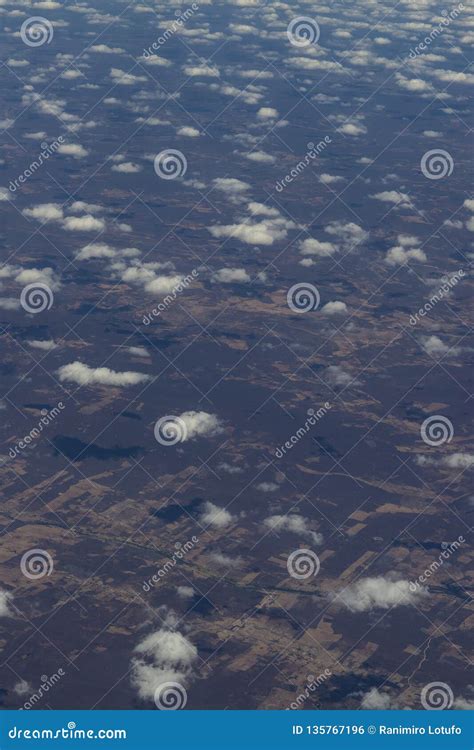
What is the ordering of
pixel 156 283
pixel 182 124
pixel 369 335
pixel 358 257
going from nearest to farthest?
pixel 369 335
pixel 156 283
pixel 358 257
pixel 182 124

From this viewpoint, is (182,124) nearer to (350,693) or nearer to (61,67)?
(61,67)

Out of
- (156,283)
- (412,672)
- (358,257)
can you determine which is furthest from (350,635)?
(358,257)
